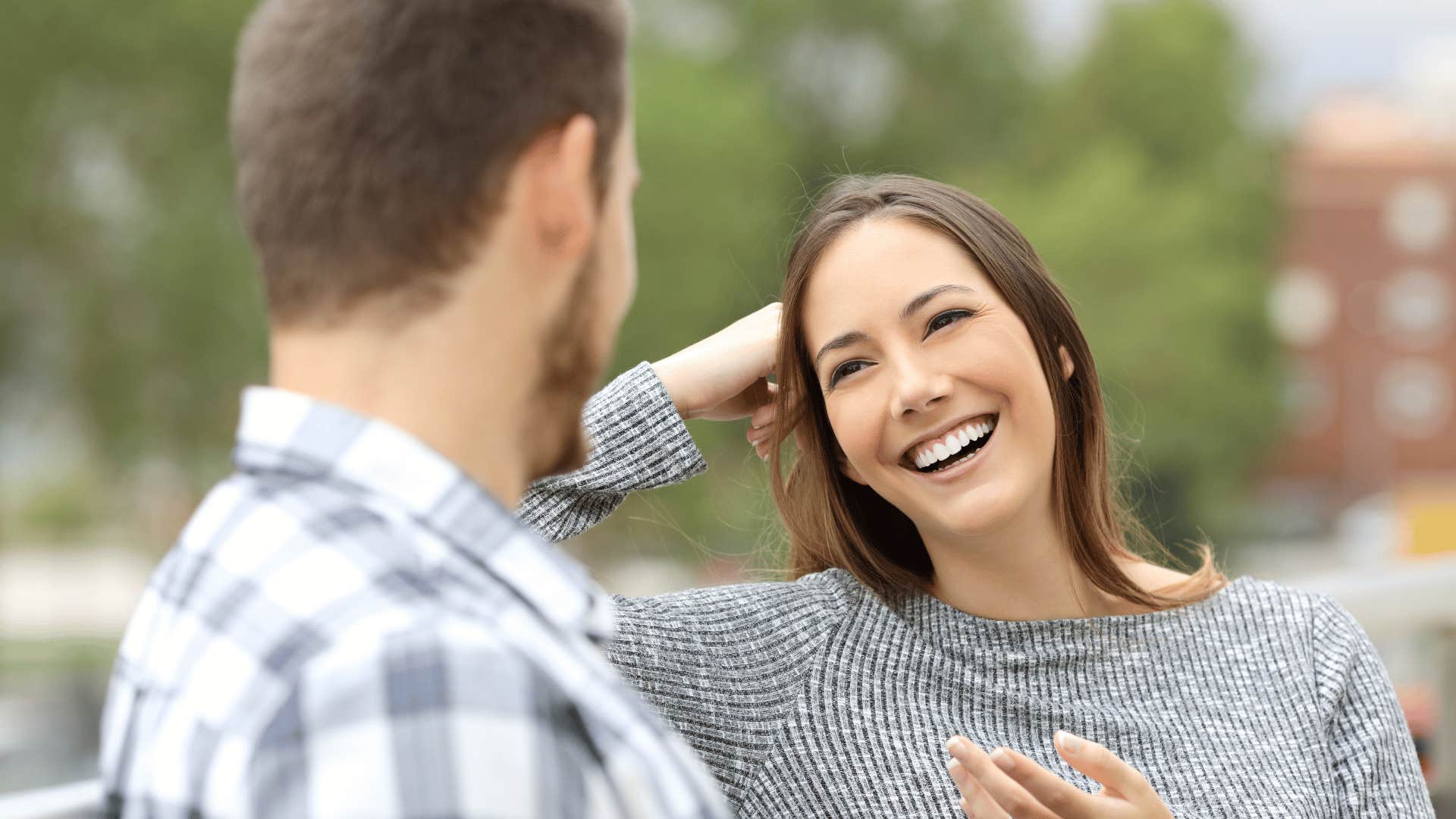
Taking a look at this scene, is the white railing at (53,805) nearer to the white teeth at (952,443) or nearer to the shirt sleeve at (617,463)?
the shirt sleeve at (617,463)

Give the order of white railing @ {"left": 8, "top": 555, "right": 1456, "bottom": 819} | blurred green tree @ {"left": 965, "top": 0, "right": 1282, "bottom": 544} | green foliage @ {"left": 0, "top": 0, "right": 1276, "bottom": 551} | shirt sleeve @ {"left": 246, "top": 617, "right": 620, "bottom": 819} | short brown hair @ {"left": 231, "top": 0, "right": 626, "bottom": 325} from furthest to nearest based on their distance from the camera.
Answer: blurred green tree @ {"left": 965, "top": 0, "right": 1282, "bottom": 544} → green foliage @ {"left": 0, "top": 0, "right": 1276, "bottom": 551} → white railing @ {"left": 8, "top": 555, "right": 1456, "bottom": 819} → short brown hair @ {"left": 231, "top": 0, "right": 626, "bottom": 325} → shirt sleeve @ {"left": 246, "top": 617, "right": 620, "bottom": 819}

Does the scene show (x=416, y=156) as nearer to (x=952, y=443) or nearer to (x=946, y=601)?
(x=952, y=443)

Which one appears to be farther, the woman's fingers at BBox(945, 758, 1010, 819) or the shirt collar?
the woman's fingers at BBox(945, 758, 1010, 819)

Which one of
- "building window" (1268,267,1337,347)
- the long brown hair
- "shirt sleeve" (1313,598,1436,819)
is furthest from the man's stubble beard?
"building window" (1268,267,1337,347)

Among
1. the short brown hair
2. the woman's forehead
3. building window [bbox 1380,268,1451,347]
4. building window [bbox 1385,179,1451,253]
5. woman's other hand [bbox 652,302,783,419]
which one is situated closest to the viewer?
the short brown hair

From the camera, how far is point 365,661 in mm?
812

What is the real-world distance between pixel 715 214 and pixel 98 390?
7.51 m

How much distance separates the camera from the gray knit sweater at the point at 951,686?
2.08 metres

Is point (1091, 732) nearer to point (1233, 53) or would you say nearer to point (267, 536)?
point (267, 536)

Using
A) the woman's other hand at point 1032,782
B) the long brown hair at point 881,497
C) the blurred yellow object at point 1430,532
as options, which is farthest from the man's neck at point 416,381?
the blurred yellow object at point 1430,532

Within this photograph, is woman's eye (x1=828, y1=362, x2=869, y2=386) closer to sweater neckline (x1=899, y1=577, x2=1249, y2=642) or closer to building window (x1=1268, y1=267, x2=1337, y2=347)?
sweater neckline (x1=899, y1=577, x2=1249, y2=642)

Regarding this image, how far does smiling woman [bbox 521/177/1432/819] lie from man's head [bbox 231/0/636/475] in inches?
46.5

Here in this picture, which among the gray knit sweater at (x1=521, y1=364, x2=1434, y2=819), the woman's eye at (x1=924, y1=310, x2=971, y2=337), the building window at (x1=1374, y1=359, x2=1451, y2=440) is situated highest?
the woman's eye at (x1=924, y1=310, x2=971, y2=337)

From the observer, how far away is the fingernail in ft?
4.93
